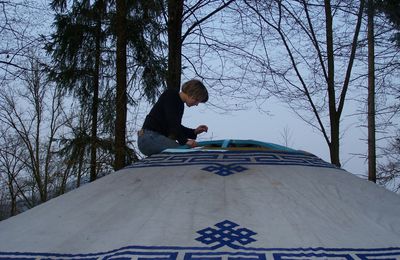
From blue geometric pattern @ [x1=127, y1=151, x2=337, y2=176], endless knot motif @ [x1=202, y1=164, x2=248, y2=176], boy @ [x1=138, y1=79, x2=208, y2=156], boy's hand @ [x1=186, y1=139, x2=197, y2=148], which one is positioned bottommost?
endless knot motif @ [x1=202, y1=164, x2=248, y2=176]

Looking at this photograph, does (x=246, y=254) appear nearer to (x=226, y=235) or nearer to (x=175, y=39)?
(x=226, y=235)

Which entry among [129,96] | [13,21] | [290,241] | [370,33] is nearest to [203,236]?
[290,241]

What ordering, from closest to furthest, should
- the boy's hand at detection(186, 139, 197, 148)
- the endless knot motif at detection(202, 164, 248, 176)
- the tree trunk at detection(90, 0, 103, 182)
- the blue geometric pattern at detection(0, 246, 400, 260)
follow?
the blue geometric pattern at detection(0, 246, 400, 260)
the endless knot motif at detection(202, 164, 248, 176)
the boy's hand at detection(186, 139, 197, 148)
the tree trunk at detection(90, 0, 103, 182)

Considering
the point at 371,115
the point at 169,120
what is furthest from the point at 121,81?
the point at 371,115

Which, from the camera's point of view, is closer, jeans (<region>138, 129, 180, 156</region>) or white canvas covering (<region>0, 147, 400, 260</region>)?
white canvas covering (<region>0, 147, 400, 260</region>)

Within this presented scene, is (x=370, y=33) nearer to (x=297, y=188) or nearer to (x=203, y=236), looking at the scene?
(x=297, y=188)

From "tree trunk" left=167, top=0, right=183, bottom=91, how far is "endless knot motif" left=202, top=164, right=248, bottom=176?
2210mm

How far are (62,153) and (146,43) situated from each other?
230 cm

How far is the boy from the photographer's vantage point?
252 centimetres

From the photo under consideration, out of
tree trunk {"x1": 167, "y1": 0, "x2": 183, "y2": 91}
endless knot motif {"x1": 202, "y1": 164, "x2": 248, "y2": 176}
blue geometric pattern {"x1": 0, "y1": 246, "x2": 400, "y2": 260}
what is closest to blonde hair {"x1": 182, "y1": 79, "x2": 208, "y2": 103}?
endless knot motif {"x1": 202, "y1": 164, "x2": 248, "y2": 176}

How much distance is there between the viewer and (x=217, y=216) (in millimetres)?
1539

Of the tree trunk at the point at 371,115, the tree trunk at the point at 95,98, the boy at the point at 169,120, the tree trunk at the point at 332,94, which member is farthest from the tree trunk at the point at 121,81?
the tree trunk at the point at 371,115

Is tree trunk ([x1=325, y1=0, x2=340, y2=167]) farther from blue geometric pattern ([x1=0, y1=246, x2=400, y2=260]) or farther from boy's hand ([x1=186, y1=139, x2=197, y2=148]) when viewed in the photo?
blue geometric pattern ([x1=0, y1=246, x2=400, y2=260])

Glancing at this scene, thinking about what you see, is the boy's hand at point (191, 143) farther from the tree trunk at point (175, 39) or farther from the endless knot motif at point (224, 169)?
the tree trunk at point (175, 39)
